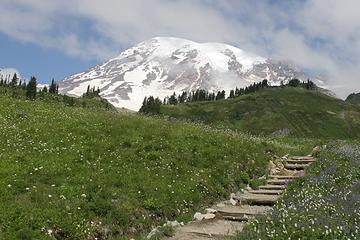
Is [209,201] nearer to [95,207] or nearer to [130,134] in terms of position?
[95,207]

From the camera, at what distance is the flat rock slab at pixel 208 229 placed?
15414mm

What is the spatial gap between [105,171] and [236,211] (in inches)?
222

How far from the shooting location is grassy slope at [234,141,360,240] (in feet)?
41.0

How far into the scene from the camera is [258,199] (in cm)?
2008

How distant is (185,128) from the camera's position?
1125 inches

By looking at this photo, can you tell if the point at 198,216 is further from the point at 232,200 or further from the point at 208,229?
the point at 232,200

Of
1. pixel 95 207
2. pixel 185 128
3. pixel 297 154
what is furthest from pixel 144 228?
pixel 297 154

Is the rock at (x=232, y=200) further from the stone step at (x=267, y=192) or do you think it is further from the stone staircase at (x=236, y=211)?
the stone step at (x=267, y=192)

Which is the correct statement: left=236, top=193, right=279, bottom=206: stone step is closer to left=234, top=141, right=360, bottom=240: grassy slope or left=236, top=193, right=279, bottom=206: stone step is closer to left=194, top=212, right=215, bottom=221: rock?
left=234, top=141, right=360, bottom=240: grassy slope

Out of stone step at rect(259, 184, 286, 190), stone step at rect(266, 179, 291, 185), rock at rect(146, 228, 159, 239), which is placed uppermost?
stone step at rect(266, 179, 291, 185)

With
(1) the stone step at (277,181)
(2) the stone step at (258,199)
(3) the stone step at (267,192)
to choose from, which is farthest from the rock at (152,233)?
(1) the stone step at (277,181)

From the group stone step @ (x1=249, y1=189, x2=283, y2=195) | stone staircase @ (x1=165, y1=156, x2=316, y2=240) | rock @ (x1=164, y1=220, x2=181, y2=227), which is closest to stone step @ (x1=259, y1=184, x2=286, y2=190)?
stone staircase @ (x1=165, y1=156, x2=316, y2=240)

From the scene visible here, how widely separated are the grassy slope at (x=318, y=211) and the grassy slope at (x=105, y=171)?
382cm

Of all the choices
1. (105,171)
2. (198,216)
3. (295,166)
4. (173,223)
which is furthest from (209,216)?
(295,166)
